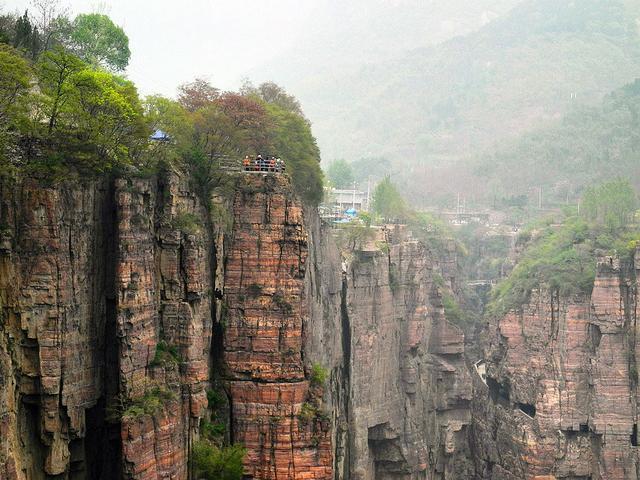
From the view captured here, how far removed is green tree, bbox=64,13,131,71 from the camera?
6250cm

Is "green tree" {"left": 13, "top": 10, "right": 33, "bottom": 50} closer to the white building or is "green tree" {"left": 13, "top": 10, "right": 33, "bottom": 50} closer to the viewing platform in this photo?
the viewing platform

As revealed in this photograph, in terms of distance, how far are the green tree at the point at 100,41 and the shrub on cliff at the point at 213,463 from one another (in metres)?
24.0

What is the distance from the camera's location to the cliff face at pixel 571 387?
88.9 meters

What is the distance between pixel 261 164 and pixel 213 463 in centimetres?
1351

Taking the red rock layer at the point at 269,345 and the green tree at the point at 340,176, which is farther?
the green tree at the point at 340,176

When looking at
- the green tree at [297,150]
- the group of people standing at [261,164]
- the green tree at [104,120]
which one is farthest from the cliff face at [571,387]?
the green tree at [104,120]

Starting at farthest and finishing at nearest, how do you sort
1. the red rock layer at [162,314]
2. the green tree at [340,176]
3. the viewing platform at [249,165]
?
the green tree at [340,176] < the viewing platform at [249,165] < the red rock layer at [162,314]

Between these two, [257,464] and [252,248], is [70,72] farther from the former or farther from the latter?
[257,464]

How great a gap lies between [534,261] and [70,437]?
238 ft

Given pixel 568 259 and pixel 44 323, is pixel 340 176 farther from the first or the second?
pixel 44 323

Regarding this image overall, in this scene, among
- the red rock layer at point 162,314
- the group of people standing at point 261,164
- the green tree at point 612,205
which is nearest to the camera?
the red rock layer at point 162,314

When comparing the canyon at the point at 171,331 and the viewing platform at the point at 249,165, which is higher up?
the viewing platform at the point at 249,165

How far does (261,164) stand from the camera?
172ft

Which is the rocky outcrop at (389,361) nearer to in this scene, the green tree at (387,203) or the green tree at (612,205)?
the green tree at (387,203)
